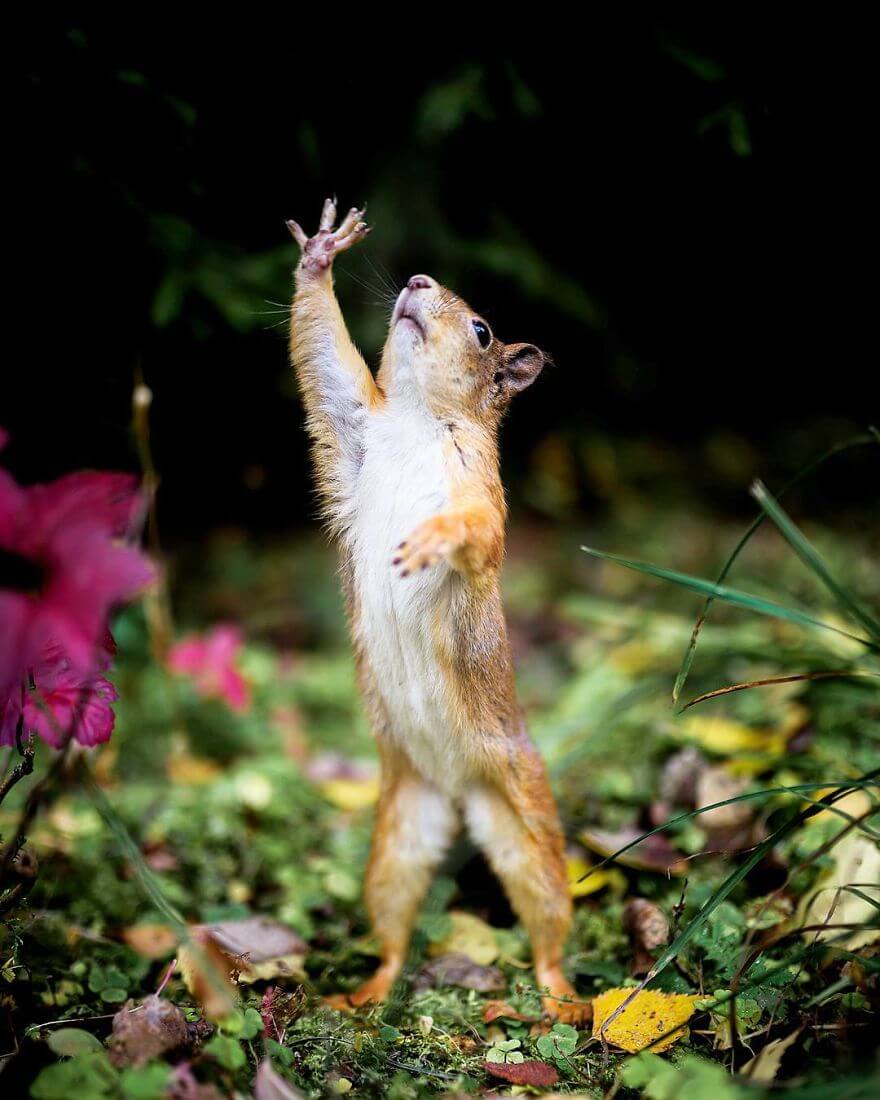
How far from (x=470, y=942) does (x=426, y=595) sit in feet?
3.95

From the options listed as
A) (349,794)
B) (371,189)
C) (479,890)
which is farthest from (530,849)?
(371,189)

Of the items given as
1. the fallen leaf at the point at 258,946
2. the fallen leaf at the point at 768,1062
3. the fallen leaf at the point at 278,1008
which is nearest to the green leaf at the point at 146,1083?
the fallen leaf at the point at 278,1008

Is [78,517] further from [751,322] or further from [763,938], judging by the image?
[751,322]

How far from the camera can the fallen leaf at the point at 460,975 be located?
107 inches

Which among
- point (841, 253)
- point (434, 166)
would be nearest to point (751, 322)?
point (841, 253)

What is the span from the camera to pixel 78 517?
69.9 inches

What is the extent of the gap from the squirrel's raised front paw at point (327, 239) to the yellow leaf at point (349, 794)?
7.37 ft

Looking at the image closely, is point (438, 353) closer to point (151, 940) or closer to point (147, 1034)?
point (147, 1034)

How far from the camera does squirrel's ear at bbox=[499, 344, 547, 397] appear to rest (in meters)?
2.76

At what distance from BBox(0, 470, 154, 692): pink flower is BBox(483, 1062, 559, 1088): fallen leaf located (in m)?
1.36

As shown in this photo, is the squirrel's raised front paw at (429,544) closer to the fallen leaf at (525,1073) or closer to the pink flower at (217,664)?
the fallen leaf at (525,1073)

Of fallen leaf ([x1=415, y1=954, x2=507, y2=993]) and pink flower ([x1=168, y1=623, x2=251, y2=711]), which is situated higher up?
pink flower ([x1=168, y1=623, x2=251, y2=711])

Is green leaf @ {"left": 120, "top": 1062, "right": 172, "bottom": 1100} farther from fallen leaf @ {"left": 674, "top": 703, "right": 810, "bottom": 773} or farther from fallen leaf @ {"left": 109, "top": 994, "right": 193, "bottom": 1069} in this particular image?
fallen leaf @ {"left": 674, "top": 703, "right": 810, "bottom": 773}

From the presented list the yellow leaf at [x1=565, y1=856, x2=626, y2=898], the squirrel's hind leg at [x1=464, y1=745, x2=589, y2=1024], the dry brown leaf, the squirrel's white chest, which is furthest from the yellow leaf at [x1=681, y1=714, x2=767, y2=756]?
the squirrel's white chest
